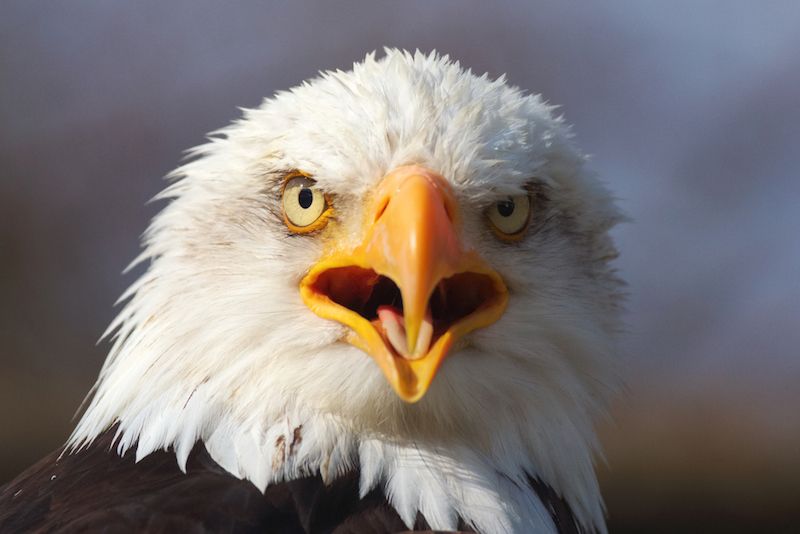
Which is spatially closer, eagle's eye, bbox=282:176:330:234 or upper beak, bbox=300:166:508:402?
upper beak, bbox=300:166:508:402

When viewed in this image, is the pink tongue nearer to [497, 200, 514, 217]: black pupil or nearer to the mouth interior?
the mouth interior

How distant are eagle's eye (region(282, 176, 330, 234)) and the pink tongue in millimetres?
224

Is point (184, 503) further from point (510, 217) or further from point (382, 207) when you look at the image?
point (510, 217)

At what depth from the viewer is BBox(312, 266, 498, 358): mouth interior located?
75.2 inches

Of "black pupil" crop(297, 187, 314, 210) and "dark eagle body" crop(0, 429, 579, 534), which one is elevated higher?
"black pupil" crop(297, 187, 314, 210)

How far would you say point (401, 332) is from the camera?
1759 mm

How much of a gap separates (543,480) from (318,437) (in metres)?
0.47

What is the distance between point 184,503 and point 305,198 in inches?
22.6

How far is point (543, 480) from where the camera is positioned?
2.09 m

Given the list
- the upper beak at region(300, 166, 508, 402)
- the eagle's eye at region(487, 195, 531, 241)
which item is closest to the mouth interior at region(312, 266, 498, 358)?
the upper beak at region(300, 166, 508, 402)

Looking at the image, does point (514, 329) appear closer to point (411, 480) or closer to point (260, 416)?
point (411, 480)

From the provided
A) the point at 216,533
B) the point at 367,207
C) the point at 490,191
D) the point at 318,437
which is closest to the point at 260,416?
the point at 318,437

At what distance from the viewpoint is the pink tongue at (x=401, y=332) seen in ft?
5.64

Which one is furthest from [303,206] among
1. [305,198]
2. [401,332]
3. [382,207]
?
[401,332]
